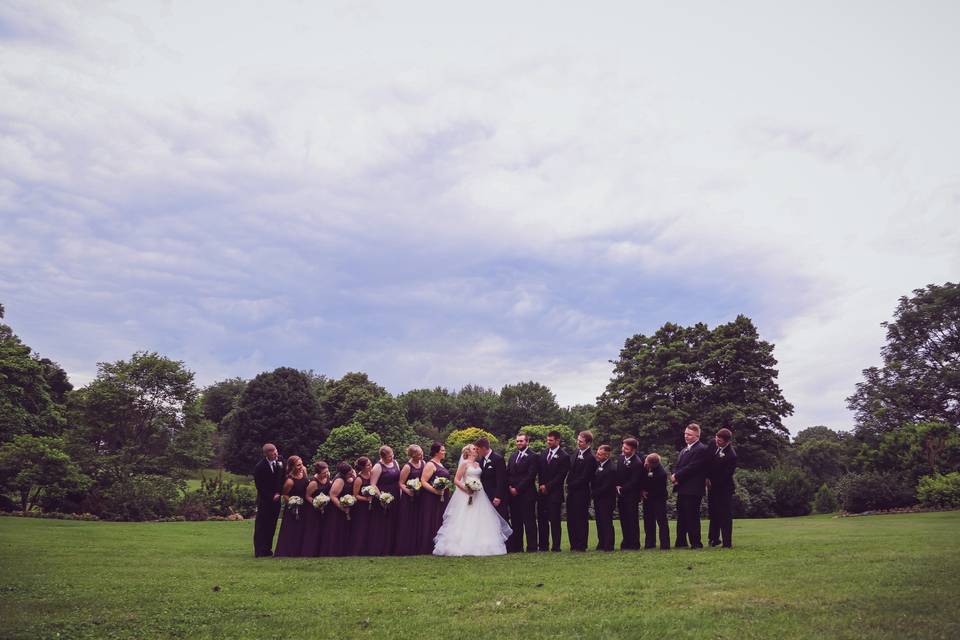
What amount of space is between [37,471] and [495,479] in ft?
86.1

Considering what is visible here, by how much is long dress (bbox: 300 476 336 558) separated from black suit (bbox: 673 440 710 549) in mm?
7555

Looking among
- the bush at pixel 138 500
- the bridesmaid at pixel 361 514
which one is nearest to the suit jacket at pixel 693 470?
the bridesmaid at pixel 361 514

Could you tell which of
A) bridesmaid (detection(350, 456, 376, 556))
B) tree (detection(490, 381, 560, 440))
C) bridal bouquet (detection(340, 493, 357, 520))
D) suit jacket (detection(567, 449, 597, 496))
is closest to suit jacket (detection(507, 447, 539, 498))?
suit jacket (detection(567, 449, 597, 496))

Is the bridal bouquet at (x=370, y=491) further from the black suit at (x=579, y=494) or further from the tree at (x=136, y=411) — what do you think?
the tree at (x=136, y=411)

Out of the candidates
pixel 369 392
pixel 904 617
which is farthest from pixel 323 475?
pixel 369 392

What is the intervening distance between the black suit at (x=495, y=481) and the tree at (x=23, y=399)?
33.5 meters

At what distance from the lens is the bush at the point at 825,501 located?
3512cm

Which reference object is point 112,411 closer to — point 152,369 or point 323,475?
point 152,369

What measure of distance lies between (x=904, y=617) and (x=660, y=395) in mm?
47742

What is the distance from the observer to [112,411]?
36.8 meters

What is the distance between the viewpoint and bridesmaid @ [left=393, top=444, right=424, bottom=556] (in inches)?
606

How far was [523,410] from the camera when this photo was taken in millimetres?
94500

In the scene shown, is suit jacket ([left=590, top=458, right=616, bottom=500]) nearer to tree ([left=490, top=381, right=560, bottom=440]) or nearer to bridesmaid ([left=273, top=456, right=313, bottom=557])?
bridesmaid ([left=273, top=456, right=313, bottom=557])

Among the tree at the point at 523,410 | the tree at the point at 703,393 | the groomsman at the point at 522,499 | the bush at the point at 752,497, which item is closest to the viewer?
the groomsman at the point at 522,499
